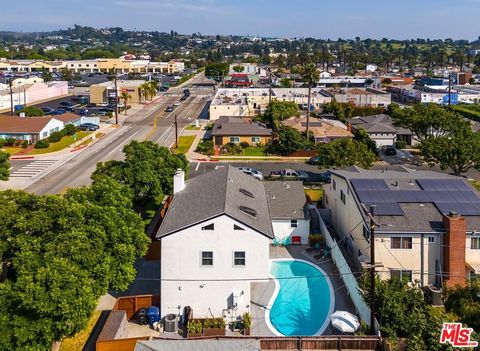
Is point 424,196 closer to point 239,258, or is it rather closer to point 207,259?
point 239,258

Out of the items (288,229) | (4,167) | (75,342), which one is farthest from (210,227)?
(4,167)

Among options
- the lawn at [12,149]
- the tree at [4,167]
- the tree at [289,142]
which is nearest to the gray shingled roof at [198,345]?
the tree at [4,167]

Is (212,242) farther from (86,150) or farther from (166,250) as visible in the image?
(86,150)

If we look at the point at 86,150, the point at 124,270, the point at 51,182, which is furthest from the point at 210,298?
the point at 86,150

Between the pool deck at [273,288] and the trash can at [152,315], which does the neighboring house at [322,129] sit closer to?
the pool deck at [273,288]

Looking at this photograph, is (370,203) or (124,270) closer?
(124,270)

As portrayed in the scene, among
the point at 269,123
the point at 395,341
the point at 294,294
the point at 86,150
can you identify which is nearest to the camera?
the point at 395,341
